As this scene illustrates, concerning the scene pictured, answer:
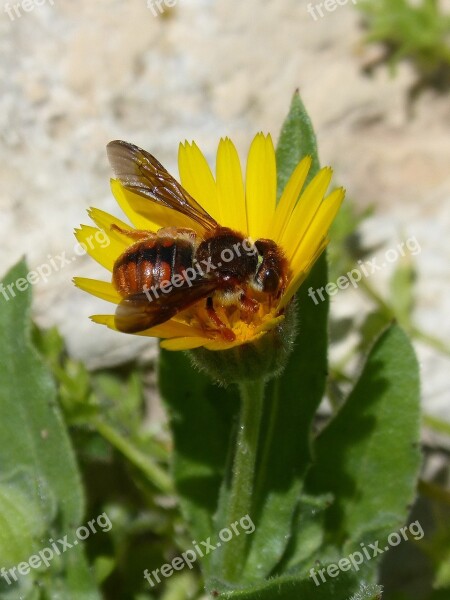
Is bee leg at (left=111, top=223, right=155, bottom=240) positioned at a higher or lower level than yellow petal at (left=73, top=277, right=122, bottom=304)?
higher

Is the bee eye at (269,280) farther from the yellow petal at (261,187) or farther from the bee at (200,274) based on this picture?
the yellow petal at (261,187)

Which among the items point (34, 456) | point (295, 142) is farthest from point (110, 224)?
point (34, 456)

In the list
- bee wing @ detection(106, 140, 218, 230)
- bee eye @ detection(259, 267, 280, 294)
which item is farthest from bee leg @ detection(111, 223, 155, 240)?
bee eye @ detection(259, 267, 280, 294)

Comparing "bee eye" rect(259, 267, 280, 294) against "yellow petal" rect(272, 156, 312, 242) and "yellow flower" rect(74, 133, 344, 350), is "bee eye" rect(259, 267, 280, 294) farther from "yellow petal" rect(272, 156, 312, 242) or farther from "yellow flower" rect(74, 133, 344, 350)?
"yellow petal" rect(272, 156, 312, 242)

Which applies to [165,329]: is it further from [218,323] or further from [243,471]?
[243,471]

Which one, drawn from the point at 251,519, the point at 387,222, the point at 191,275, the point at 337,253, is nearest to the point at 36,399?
the point at 251,519

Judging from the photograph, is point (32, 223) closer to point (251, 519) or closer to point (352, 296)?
point (352, 296)

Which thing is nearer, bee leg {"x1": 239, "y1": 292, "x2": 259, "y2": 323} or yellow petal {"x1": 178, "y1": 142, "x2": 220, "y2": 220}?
bee leg {"x1": 239, "y1": 292, "x2": 259, "y2": 323}
